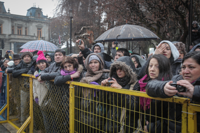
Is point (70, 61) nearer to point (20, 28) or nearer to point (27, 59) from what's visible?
point (27, 59)

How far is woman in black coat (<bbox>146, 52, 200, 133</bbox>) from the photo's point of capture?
142cm

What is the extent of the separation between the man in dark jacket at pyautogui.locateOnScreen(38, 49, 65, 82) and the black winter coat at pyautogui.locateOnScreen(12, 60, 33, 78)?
35.2 inches

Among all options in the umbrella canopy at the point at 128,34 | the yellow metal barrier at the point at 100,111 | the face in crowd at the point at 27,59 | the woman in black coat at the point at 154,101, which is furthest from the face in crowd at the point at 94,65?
the face in crowd at the point at 27,59

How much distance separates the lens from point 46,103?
136 inches

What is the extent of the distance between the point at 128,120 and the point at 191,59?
107cm

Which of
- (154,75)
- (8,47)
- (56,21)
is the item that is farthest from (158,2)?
(8,47)

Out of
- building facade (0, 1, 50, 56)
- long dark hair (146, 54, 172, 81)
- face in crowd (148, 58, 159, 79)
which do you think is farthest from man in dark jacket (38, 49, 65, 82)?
building facade (0, 1, 50, 56)

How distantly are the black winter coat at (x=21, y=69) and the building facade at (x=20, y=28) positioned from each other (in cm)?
3763

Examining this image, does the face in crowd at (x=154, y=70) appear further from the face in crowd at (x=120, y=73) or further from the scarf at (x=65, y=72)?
the scarf at (x=65, y=72)

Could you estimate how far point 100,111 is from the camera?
8.01 ft

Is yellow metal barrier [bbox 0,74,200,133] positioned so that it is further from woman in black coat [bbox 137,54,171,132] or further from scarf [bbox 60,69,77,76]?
scarf [bbox 60,69,77,76]

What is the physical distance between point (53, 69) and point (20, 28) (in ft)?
150

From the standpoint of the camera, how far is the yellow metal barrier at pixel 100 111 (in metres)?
1.72

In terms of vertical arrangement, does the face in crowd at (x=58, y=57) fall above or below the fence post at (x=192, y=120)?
above
